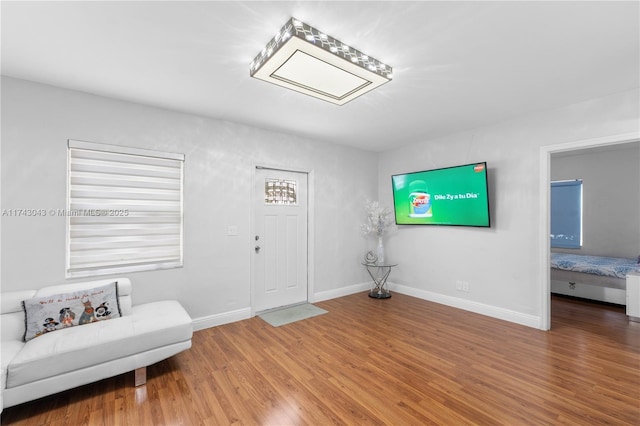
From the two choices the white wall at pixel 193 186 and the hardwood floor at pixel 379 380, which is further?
the white wall at pixel 193 186

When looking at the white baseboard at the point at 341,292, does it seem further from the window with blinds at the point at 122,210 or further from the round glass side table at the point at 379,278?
the window with blinds at the point at 122,210

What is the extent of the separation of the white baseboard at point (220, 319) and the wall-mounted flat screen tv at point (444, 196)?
2911mm

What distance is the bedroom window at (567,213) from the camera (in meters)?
5.22

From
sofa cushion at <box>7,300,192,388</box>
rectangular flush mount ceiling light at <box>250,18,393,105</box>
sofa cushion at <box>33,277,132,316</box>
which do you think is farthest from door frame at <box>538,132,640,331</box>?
sofa cushion at <box>33,277,132,316</box>

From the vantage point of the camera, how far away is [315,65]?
2172mm

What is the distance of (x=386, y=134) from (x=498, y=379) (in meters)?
3.26

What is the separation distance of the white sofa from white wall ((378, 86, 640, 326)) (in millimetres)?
3623

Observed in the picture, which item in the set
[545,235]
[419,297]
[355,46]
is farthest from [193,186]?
[545,235]

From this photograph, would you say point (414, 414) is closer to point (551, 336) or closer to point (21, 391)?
point (551, 336)

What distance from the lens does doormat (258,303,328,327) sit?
3713mm

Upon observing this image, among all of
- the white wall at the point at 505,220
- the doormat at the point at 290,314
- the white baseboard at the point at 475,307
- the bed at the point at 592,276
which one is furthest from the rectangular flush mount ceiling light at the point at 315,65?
the bed at the point at 592,276

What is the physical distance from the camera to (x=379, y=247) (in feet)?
16.0

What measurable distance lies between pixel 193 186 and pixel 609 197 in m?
6.62

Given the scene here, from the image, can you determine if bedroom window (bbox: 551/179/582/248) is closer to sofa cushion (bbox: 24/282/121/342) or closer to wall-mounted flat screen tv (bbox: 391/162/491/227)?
wall-mounted flat screen tv (bbox: 391/162/491/227)
